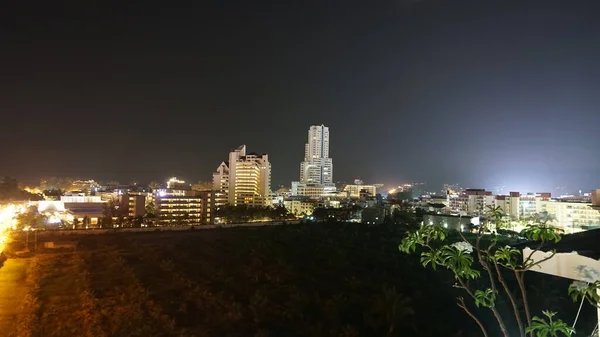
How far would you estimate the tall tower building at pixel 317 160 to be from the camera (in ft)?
313

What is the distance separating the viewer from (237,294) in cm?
952

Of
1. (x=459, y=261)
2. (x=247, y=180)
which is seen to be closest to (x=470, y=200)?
(x=247, y=180)

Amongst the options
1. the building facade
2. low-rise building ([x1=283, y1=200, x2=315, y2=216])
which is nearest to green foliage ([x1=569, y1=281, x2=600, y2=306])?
the building facade

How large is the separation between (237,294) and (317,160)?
8675 centimetres

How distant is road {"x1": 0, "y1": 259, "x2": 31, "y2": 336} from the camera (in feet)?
24.7

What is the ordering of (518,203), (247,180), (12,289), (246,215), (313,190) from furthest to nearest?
(313,190) → (247,180) → (518,203) → (246,215) → (12,289)

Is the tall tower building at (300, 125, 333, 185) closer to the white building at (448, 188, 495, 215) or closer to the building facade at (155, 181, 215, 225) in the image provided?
the white building at (448, 188, 495, 215)

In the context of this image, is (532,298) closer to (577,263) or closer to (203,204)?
(577,263)

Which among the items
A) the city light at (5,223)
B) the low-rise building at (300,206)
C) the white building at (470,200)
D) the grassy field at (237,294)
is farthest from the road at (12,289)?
the white building at (470,200)

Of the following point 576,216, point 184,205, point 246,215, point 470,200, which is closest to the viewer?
point 246,215

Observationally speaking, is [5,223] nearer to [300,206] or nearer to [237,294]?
[237,294]

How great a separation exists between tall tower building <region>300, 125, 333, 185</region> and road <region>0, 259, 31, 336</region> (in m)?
83.3

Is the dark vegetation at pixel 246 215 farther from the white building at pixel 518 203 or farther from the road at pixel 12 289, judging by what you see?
the white building at pixel 518 203

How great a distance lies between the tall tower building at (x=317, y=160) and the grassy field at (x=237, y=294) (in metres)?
80.1
